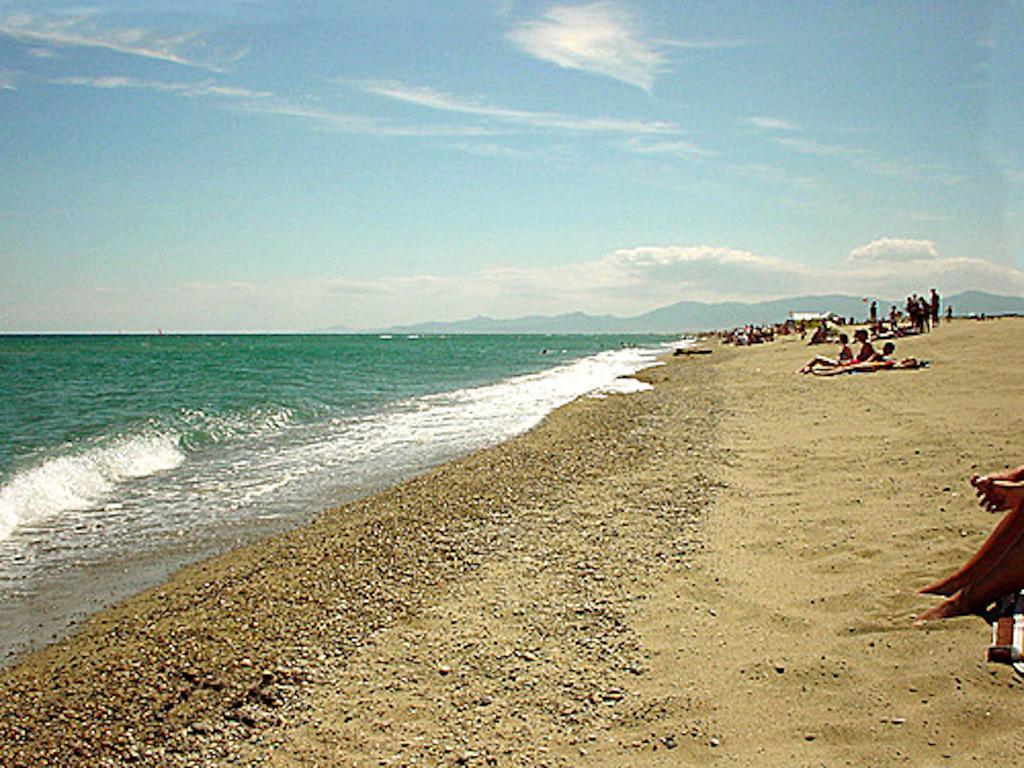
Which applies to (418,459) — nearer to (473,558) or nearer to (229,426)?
(473,558)

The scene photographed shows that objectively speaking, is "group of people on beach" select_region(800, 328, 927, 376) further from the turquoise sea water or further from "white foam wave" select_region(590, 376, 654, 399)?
the turquoise sea water

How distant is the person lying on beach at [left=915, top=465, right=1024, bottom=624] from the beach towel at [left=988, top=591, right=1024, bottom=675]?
0.10m

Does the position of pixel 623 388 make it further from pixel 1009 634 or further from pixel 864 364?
pixel 1009 634

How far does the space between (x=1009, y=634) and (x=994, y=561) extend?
50 cm

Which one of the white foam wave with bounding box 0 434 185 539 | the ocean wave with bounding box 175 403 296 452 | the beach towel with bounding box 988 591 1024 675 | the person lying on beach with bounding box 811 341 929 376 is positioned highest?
the person lying on beach with bounding box 811 341 929 376

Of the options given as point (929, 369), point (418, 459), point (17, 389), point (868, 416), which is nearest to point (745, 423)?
point (868, 416)

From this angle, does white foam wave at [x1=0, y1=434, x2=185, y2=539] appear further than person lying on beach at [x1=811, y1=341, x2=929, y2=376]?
No

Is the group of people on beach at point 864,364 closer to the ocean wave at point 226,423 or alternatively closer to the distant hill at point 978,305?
the ocean wave at point 226,423

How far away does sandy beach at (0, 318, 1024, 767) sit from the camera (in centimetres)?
333

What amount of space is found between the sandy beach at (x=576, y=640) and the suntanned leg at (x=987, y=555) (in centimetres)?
20

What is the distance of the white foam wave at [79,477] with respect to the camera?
30.6 feet

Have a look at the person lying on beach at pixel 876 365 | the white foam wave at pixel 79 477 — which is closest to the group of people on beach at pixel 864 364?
the person lying on beach at pixel 876 365

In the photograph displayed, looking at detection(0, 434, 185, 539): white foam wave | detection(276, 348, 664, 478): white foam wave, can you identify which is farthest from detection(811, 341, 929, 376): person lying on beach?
detection(0, 434, 185, 539): white foam wave

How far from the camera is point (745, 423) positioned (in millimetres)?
11922
